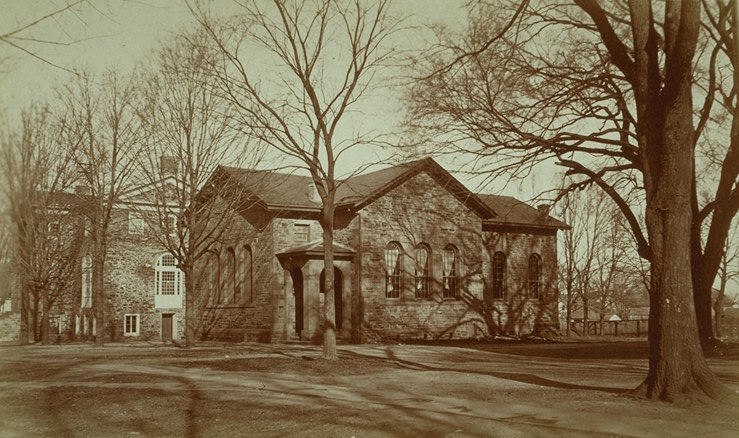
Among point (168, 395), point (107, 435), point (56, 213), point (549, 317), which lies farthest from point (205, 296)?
point (107, 435)

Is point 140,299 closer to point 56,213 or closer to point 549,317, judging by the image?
point 56,213

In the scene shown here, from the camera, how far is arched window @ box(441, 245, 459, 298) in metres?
34.9

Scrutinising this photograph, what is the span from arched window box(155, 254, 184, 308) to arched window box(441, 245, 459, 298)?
16.0m

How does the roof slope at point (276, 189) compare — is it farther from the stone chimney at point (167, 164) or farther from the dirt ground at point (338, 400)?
the dirt ground at point (338, 400)

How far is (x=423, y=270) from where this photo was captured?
34219mm

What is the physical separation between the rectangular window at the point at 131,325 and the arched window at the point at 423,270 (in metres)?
16.9

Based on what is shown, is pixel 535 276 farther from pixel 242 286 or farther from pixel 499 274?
pixel 242 286

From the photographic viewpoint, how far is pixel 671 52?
36.8ft

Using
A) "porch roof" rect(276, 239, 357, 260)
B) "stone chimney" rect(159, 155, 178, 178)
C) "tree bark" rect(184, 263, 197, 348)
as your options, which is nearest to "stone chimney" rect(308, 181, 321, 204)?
"porch roof" rect(276, 239, 357, 260)

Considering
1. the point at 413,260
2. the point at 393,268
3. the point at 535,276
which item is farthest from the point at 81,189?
the point at 535,276

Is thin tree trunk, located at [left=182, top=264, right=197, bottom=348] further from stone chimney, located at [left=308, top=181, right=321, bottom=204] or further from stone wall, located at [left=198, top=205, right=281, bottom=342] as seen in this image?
stone chimney, located at [left=308, top=181, right=321, bottom=204]

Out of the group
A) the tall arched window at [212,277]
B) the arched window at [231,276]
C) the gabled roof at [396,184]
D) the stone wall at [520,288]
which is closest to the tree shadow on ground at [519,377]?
the gabled roof at [396,184]

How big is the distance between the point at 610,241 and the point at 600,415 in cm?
4580

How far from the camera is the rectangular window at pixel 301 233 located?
32062 mm
